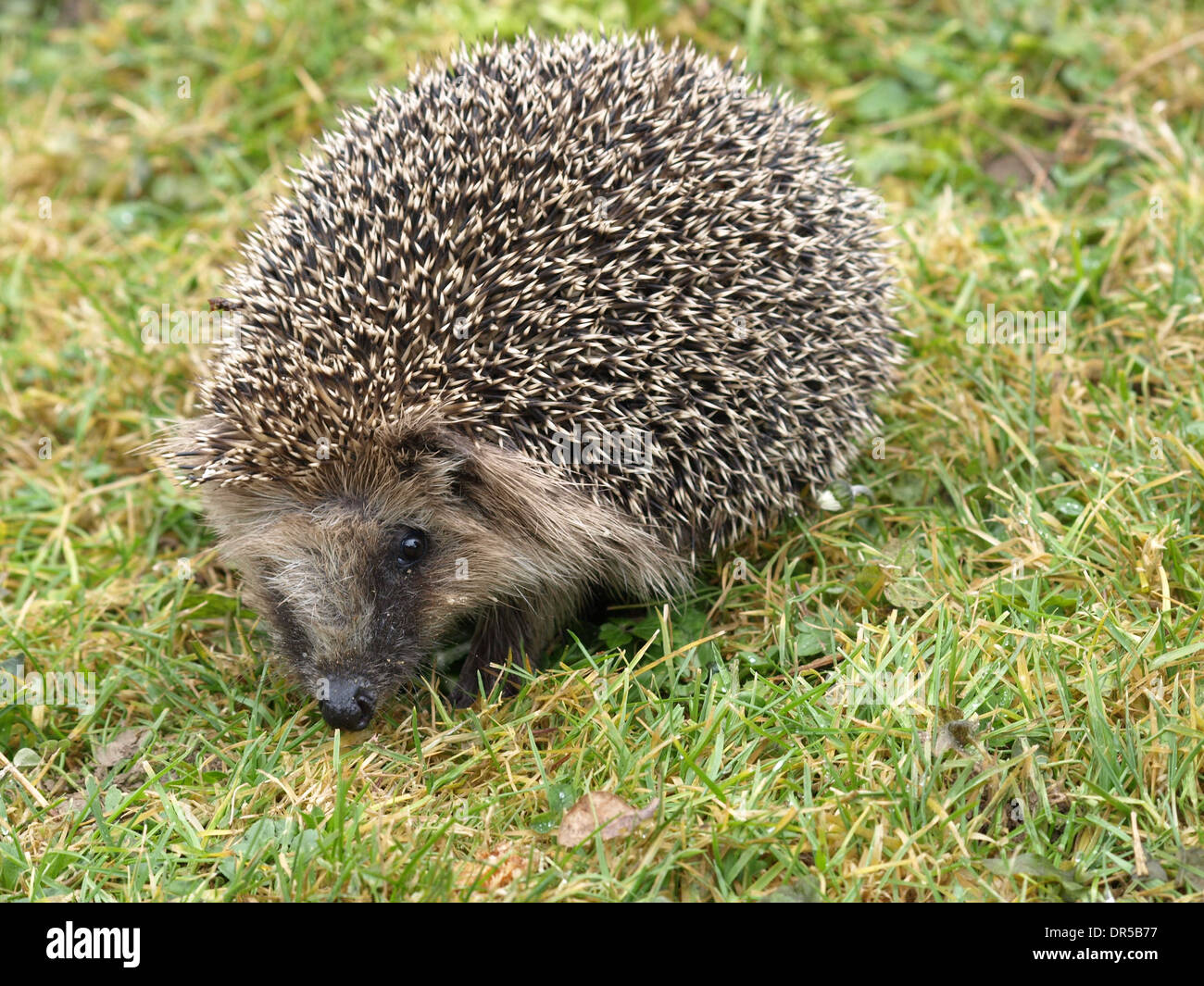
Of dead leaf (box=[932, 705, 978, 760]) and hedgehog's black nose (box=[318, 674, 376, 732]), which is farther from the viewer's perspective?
hedgehog's black nose (box=[318, 674, 376, 732])

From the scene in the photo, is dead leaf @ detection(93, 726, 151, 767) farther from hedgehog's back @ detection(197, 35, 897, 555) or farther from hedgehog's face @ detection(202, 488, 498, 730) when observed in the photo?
hedgehog's back @ detection(197, 35, 897, 555)

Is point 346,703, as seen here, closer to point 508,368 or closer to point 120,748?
point 120,748

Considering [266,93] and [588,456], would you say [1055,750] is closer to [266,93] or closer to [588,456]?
[588,456]

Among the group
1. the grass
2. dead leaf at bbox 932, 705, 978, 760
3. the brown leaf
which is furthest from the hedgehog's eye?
dead leaf at bbox 932, 705, 978, 760

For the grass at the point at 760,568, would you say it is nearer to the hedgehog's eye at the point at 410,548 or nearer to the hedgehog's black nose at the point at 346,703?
the hedgehog's black nose at the point at 346,703

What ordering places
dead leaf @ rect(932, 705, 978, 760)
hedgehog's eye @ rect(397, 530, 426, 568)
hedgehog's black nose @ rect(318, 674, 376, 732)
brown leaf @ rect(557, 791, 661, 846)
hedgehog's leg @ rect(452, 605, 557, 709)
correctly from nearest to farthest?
brown leaf @ rect(557, 791, 661, 846) < dead leaf @ rect(932, 705, 978, 760) < hedgehog's black nose @ rect(318, 674, 376, 732) < hedgehog's eye @ rect(397, 530, 426, 568) < hedgehog's leg @ rect(452, 605, 557, 709)

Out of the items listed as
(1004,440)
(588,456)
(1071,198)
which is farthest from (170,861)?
(1071,198)

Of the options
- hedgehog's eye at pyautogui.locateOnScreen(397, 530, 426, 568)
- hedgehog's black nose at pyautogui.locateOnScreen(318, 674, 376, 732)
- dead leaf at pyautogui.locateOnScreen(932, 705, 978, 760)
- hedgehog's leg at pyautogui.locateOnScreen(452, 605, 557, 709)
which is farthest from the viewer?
hedgehog's leg at pyautogui.locateOnScreen(452, 605, 557, 709)

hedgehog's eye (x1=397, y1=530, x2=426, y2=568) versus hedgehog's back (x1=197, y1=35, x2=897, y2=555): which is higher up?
hedgehog's back (x1=197, y1=35, x2=897, y2=555)
